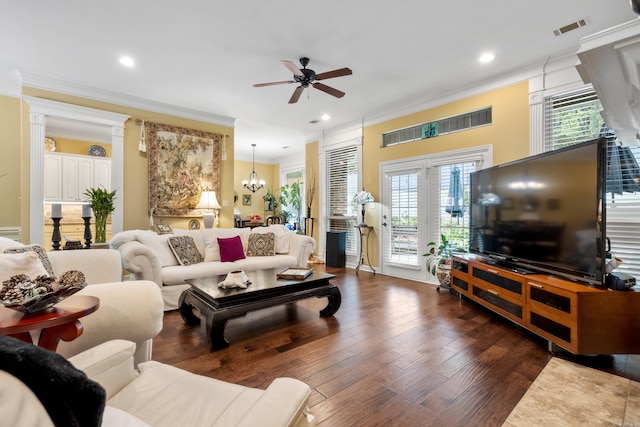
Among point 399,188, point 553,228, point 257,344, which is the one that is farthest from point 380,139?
point 257,344

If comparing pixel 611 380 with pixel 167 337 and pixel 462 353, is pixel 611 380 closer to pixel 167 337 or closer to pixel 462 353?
pixel 462 353

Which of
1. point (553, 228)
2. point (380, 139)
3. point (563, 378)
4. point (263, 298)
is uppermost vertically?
point (380, 139)

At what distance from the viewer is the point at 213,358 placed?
7.13 ft

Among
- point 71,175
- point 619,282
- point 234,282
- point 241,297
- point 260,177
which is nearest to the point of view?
point 619,282

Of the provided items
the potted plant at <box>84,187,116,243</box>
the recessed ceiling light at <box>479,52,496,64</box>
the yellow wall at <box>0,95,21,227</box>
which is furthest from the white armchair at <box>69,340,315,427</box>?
the yellow wall at <box>0,95,21,227</box>

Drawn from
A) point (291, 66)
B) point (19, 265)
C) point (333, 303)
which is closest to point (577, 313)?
point (333, 303)

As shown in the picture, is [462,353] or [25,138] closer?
[462,353]

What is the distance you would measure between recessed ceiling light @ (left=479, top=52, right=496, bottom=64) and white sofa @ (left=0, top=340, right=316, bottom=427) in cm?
395

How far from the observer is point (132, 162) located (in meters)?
4.70

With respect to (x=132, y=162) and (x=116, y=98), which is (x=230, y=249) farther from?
(x=116, y=98)

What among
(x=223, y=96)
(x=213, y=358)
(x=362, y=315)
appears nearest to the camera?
(x=213, y=358)

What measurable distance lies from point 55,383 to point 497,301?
331 centimetres

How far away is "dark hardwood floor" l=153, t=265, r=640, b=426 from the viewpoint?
165 centimetres

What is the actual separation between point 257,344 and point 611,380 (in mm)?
2489
